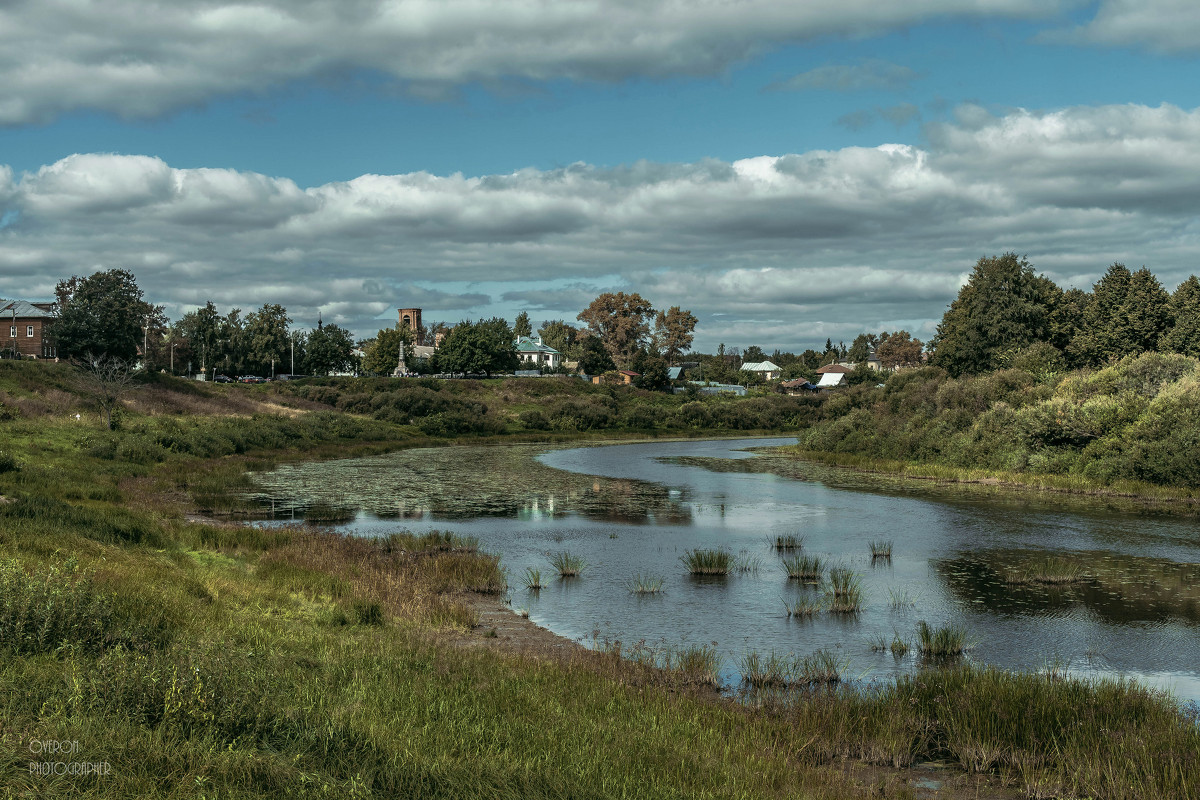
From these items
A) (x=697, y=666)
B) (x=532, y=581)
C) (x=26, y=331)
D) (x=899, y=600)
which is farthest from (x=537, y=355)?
(x=697, y=666)

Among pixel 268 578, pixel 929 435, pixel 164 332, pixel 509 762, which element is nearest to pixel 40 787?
pixel 509 762

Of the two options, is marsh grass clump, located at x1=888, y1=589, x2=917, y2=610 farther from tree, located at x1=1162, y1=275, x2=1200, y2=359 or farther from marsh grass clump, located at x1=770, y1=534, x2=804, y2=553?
tree, located at x1=1162, y1=275, x2=1200, y2=359

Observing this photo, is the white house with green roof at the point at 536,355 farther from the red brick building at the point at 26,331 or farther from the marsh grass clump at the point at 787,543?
the marsh grass clump at the point at 787,543

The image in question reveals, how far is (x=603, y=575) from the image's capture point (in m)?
23.1

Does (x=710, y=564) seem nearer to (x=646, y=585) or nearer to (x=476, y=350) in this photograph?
(x=646, y=585)

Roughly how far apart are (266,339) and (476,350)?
31.8 m

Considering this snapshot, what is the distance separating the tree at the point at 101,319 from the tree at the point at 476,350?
179 feet

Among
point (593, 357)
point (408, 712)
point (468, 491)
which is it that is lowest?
point (468, 491)

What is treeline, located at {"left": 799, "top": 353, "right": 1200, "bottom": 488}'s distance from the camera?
133 feet

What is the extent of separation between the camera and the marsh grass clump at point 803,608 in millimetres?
18594

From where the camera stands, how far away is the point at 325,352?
136 meters

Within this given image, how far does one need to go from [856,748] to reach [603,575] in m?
12.7

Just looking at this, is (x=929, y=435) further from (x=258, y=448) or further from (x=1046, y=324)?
(x=258, y=448)

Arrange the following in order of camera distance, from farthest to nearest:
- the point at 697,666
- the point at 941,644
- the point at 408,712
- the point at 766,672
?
the point at 941,644 < the point at 766,672 < the point at 697,666 < the point at 408,712
